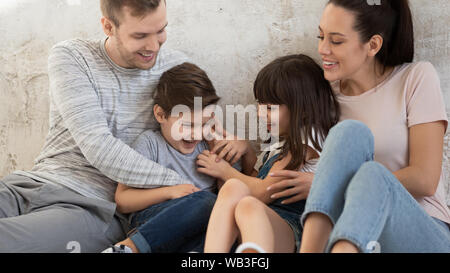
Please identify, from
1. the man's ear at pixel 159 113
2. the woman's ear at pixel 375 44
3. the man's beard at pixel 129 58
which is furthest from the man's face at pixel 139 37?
→ the woman's ear at pixel 375 44

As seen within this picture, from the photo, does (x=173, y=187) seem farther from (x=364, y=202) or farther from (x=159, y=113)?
(x=364, y=202)

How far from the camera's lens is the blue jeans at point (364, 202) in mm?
861

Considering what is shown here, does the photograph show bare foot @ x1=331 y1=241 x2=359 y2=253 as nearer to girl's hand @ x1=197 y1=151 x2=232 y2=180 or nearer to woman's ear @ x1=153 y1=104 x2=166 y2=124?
girl's hand @ x1=197 y1=151 x2=232 y2=180

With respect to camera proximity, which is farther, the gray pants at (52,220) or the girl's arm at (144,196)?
the girl's arm at (144,196)

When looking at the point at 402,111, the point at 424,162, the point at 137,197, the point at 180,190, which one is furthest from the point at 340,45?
the point at 137,197

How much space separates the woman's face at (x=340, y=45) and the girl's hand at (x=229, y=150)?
1.12 ft

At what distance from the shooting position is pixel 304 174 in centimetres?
127

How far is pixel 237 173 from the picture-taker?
1.42 meters

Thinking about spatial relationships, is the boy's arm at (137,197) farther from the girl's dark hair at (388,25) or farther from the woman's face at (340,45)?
the girl's dark hair at (388,25)

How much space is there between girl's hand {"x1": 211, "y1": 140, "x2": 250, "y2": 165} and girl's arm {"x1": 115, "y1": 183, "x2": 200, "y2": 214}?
16 centimetres

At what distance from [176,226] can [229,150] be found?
32 centimetres
